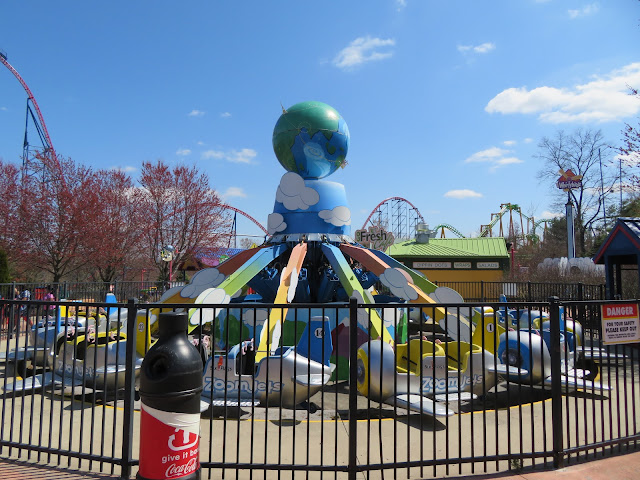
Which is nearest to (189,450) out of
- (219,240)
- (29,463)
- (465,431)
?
(29,463)

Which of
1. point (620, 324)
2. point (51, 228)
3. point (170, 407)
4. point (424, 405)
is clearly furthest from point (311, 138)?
point (51, 228)

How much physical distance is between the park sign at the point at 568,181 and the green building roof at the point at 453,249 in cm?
1038

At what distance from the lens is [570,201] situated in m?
34.2

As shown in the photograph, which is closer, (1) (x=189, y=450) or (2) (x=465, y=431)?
(1) (x=189, y=450)

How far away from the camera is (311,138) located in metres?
10.9

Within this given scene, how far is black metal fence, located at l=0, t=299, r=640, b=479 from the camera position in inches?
153

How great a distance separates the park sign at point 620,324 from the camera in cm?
461

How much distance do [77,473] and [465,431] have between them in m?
4.30

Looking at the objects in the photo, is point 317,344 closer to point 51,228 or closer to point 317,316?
point 317,316

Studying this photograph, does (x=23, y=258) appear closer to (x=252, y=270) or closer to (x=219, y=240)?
(x=219, y=240)

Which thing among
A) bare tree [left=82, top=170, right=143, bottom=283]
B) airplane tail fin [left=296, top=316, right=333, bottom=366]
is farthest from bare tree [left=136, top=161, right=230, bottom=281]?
airplane tail fin [left=296, top=316, right=333, bottom=366]

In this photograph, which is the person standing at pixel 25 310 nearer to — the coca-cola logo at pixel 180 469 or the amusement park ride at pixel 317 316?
the amusement park ride at pixel 317 316

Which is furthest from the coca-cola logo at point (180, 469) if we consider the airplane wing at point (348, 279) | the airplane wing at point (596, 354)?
the airplane wing at point (348, 279)

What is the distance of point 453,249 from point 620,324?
84.2 feet
